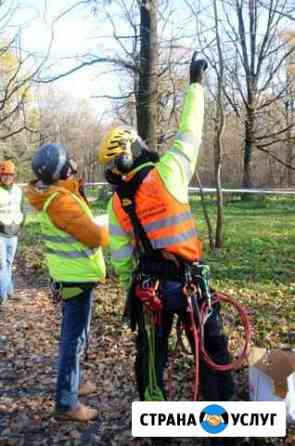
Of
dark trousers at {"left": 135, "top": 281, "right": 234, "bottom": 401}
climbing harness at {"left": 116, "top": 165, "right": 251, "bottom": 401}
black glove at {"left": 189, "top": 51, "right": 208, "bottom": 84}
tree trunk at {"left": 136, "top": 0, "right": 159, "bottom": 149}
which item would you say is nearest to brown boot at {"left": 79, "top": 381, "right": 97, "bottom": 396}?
dark trousers at {"left": 135, "top": 281, "right": 234, "bottom": 401}

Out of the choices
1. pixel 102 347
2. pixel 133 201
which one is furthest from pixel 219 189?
pixel 133 201

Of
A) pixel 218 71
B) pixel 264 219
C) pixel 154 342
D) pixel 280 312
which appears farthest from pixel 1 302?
pixel 264 219

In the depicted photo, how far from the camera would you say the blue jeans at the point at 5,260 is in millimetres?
7184

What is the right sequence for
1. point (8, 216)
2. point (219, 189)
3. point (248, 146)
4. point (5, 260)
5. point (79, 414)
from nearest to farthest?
1. point (79, 414)
2. point (8, 216)
3. point (5, 260)
4. point (219, 189)
5. point (248, 146)

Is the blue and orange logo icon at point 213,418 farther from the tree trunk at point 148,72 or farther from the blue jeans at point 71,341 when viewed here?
the tree trunk at point 148,72

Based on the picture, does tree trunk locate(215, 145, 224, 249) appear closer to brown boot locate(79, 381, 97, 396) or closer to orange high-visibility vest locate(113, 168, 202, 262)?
brown boot locate(79, 381, 97, 396)

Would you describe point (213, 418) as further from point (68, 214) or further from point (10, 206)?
point (10, 206)

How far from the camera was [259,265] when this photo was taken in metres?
9.33

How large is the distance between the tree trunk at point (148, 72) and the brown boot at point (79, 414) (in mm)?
4709

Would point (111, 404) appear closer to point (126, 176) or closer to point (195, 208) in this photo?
point (126, 176)

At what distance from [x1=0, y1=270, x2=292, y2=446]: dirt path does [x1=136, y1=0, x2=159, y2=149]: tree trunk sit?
2.75 m

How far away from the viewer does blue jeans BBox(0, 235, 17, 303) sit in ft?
23.6

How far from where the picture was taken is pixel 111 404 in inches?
173

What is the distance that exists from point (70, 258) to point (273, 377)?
1856 millimetres
